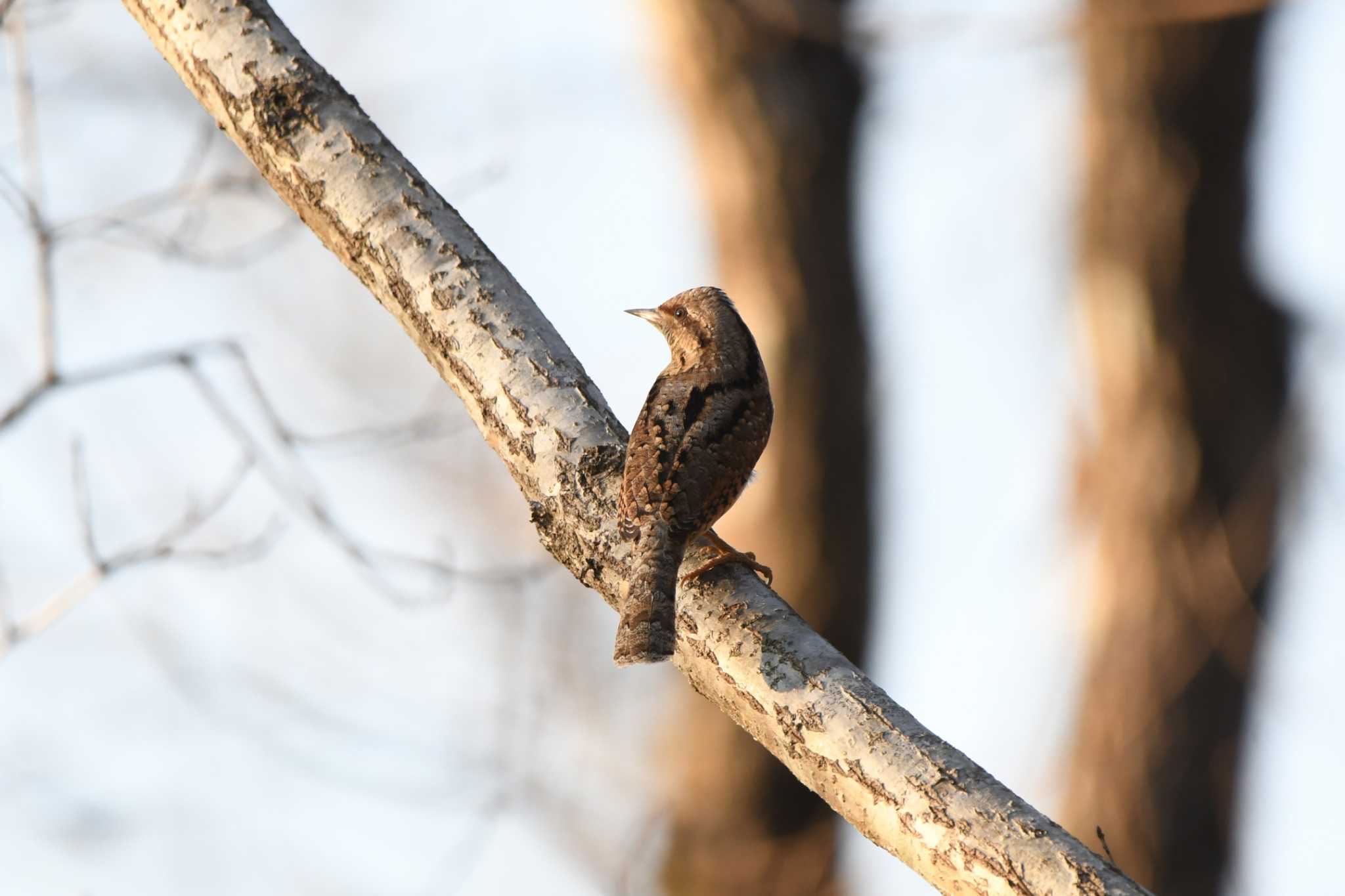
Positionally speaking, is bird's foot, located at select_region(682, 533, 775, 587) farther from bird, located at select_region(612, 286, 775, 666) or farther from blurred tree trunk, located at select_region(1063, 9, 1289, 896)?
blurred tree trunk, located at select_region(1063, 9, 1289, 896)

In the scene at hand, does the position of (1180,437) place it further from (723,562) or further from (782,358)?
(723,562)

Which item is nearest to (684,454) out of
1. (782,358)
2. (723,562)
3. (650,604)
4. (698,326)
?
(723,562)

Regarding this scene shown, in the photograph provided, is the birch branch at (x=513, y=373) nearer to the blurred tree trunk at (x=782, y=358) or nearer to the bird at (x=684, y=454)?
the bird at (x=684, y=454)

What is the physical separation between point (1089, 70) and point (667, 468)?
17.6 feet

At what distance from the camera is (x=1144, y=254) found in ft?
23.6

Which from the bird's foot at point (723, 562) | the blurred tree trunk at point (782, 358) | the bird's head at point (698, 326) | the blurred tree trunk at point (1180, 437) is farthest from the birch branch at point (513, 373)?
the blurred tree trunk at point (1180, 437)

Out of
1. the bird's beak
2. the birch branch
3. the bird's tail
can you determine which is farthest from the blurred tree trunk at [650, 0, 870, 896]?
the bird's tail

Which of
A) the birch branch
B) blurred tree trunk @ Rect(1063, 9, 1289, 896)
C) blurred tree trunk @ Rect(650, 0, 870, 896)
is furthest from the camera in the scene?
blurred tree trunk @ Rect(650, 0, 870, 896)

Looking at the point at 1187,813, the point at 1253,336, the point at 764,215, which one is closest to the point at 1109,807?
the point at 1187,813

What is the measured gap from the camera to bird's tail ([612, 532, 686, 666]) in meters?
2.95

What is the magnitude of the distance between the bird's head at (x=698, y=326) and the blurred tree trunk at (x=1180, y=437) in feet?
11.4

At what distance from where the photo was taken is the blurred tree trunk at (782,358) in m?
7.55

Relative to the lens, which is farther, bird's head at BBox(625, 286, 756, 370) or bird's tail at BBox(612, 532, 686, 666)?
bird's head at BBox(625, 286, 756, 370)

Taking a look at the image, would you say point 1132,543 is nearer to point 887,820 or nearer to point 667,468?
point 667,468
